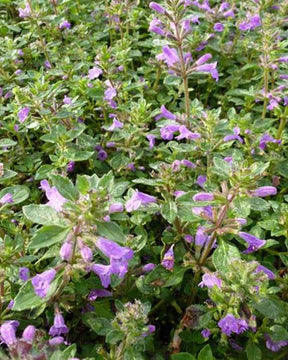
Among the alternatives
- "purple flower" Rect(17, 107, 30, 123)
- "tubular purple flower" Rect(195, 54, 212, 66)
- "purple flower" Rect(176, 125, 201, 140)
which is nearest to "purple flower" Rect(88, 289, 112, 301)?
"purple flower" Rect(176, 125, 201, 140)

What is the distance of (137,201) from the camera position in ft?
7.45

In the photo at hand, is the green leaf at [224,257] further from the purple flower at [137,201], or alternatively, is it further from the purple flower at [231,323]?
the purple flower at [137,201]

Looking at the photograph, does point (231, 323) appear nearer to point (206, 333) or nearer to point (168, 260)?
point (206, 333)

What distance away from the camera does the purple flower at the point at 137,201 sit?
7.34 feet

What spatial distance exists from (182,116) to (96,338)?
1660mm

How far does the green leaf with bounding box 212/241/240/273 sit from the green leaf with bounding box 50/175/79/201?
0.79m

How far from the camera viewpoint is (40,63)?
4574 millimetres

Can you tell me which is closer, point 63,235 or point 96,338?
point 63,235

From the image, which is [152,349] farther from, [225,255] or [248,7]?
[248,7]

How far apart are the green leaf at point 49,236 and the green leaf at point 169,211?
2.13 feet

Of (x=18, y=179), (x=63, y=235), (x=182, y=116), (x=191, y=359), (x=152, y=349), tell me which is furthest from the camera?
(x=18, y=179)

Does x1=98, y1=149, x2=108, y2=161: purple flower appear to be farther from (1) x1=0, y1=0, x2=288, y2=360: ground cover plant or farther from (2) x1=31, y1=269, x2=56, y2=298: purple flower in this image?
(2) x1=31, y1=269, x2=56, y2=298: purple flower

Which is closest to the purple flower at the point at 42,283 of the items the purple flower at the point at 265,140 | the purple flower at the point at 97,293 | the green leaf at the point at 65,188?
the green leaf at the point at 65,188

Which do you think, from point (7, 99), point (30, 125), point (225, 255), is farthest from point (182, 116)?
point (7, 99)
